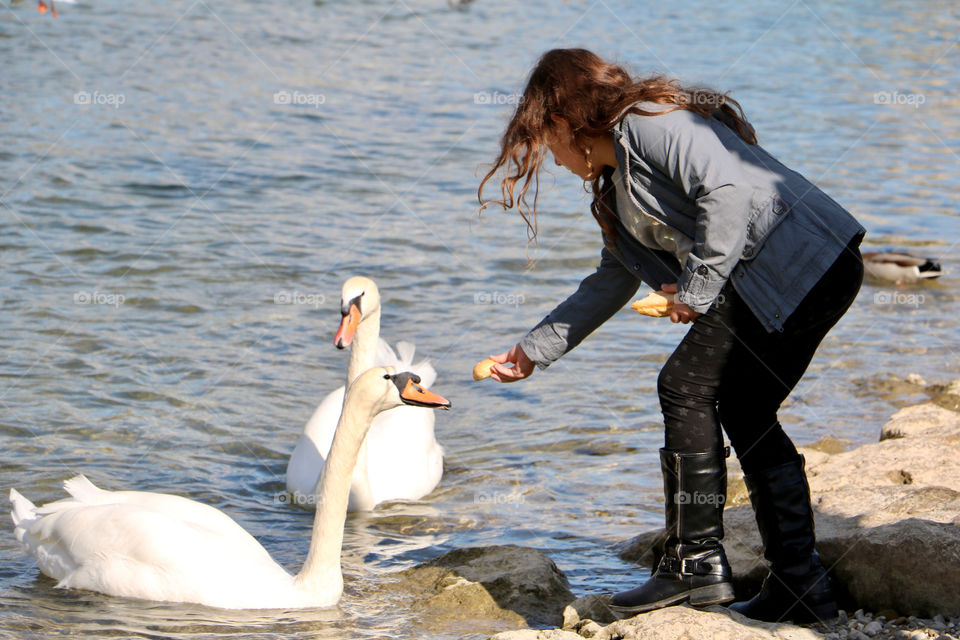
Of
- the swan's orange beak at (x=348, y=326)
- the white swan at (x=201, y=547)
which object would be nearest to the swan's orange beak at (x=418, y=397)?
the white swan at (x=201, y=547)

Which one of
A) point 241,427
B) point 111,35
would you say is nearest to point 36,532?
point 241,427

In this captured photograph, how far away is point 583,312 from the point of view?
3957mm

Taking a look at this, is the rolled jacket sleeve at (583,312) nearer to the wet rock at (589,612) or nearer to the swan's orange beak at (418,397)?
the swan's orange beak at (418,397)

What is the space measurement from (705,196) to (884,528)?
4.71 feet

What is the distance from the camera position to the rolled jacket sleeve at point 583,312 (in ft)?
12.9

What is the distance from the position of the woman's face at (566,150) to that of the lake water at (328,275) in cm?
50

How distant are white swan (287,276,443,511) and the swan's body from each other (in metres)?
4.56

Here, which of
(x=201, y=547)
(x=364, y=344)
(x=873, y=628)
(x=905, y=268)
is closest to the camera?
(x=873, y=628)

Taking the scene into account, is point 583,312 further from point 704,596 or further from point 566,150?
point 704,596

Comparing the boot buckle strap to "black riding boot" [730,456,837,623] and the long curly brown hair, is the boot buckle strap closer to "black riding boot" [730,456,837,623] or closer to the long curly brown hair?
"black riding boot" [730,456,837,623]

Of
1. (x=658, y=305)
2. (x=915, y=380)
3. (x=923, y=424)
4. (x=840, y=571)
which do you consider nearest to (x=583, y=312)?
(x=658, y=305)

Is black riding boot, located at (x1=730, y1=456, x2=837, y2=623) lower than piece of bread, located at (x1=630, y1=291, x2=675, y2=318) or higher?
lower

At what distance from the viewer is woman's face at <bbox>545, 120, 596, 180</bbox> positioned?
3.60m

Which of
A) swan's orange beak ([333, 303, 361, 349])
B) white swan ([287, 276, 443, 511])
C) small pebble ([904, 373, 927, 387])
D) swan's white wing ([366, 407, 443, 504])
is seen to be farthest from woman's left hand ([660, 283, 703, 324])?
small pebble ([904, 373, 927, 387])
